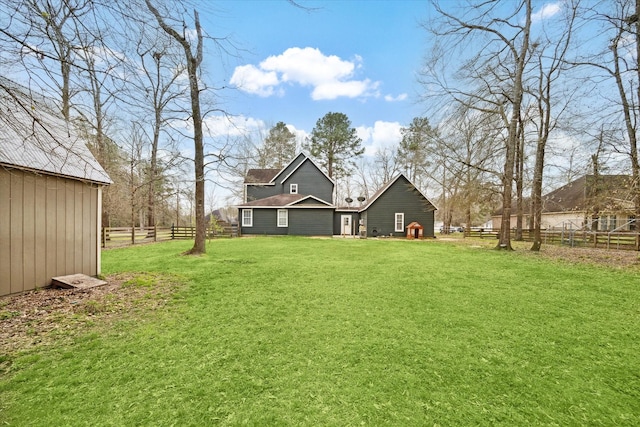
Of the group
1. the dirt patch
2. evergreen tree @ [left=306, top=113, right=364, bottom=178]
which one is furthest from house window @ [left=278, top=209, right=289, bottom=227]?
the dirt patch

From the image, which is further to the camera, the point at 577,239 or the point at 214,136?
the point at 577,239

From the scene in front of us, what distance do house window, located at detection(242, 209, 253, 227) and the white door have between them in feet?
27.2

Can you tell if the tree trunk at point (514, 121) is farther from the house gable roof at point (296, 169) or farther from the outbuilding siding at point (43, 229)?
the outbuilding siding at point (43, 229)

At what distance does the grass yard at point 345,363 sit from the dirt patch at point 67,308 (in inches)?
10.5

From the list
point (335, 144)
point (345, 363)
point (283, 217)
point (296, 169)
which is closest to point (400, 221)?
point (283, 217)

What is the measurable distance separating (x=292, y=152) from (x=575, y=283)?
3340cm

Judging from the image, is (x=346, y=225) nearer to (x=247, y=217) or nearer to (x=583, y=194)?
(x=247, y=217)

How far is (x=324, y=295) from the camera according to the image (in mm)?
5199

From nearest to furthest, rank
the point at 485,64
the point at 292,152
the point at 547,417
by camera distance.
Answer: the point at 547,417 < the point at 485,64 < the point at 292,152

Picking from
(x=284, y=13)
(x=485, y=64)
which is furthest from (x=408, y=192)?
(x=284, y=13)

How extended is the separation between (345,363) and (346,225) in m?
21.5

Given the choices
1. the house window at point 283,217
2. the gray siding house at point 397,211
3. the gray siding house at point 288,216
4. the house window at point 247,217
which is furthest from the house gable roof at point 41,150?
the gray siding house at point 397,211

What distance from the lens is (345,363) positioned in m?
2.82

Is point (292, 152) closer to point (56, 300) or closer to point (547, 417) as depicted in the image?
point (56, 300)
